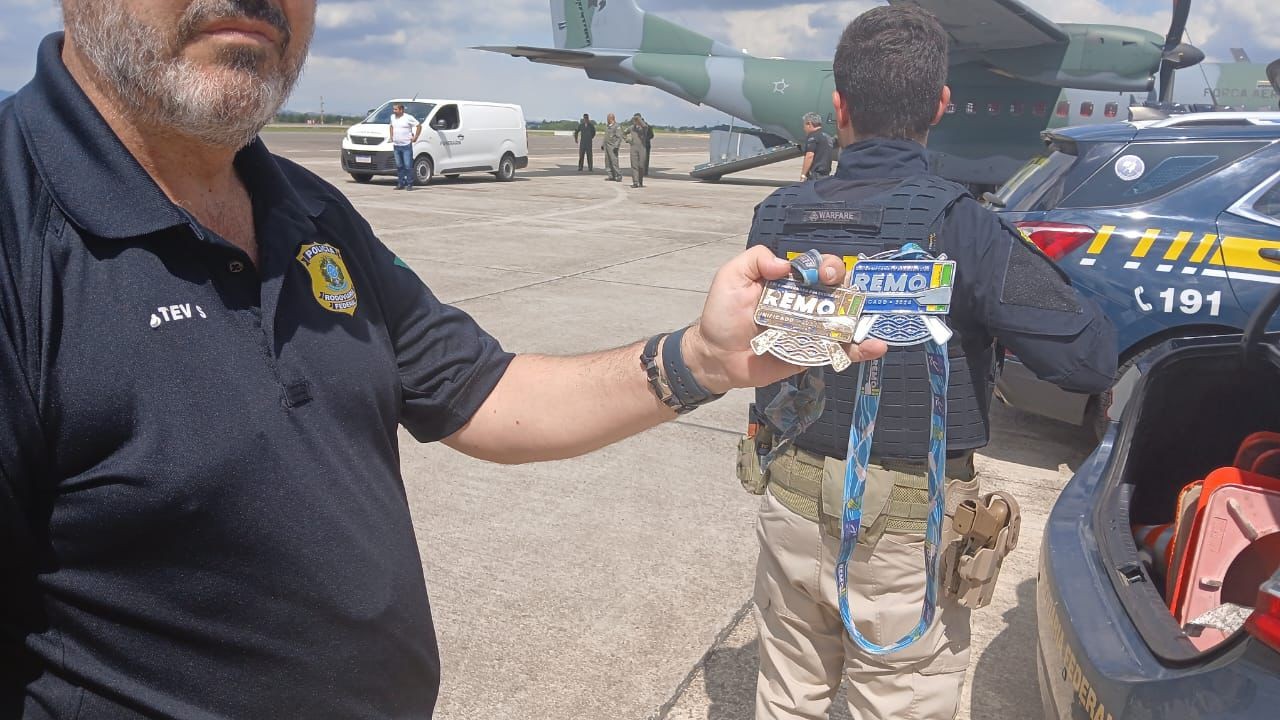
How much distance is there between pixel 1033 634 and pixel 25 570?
10.2 ft

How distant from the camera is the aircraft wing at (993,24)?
13273 millimetres

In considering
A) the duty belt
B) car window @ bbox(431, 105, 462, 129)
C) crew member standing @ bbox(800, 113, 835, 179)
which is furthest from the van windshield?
the duty belt

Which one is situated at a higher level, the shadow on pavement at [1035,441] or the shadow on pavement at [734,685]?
the shadow on pavement at [1035,441]

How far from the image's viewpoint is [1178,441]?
114 inches

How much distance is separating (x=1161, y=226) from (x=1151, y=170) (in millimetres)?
355

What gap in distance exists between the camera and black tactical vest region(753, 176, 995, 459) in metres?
1.95

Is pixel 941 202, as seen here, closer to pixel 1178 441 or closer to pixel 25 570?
pixel 1178 441

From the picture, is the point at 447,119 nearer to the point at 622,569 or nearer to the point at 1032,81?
the point at 1032,81

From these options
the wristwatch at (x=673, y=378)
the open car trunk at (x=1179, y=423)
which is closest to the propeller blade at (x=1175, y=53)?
the open car trunk at (x=1179, y=423)

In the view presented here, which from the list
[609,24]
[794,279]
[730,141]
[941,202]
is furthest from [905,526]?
[609,24]

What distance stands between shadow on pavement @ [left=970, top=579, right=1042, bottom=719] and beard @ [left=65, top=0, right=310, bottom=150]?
2629 millimetres

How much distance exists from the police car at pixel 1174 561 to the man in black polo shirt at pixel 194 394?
0.91 m

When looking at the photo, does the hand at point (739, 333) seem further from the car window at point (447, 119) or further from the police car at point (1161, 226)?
the car window at point (447, 119)

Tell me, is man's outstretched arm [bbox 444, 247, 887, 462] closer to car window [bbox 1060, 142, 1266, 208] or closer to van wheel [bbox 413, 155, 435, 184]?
car window [bbox 1060, 142, 1266, 208]
